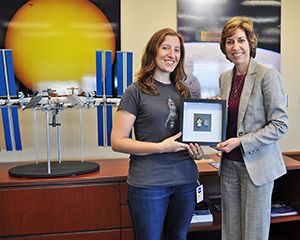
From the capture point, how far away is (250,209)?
1.57 m

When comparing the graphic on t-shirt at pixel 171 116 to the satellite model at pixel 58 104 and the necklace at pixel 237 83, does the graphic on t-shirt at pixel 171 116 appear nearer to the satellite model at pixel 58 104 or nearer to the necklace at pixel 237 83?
the necklace at pixel 237 83

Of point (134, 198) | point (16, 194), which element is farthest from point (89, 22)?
point (134, 198)

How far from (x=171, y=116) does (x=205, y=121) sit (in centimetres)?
18

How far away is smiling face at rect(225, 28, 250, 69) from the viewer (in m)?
1.50

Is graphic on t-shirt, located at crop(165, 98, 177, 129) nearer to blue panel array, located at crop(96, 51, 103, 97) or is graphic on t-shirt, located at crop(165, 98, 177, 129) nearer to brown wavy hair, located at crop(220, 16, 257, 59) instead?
brown wavy hair, located at crop(220, 16, 257, 59)

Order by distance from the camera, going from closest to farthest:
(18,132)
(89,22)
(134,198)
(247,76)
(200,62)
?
(134,198), (247,76), (18,132), (89,22), (200,62)

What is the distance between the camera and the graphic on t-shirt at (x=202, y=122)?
1479 millimetres

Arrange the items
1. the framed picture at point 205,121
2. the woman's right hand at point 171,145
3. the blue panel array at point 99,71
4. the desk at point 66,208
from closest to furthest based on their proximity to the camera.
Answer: the woman's right hand at point 171,145
the framed picture at point 205,121
the desk at point 66,208
the blue panel array at point 99,71

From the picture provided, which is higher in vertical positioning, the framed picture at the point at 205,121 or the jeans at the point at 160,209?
the framed picture at the point at 205,121

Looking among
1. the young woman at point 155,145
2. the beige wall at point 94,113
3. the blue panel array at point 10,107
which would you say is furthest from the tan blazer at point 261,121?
the blue panel array at point 10,107

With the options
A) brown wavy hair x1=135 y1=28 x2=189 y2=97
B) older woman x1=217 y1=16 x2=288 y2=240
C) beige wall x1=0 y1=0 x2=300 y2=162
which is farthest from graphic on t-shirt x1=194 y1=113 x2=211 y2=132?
beige wall x1=0 y1=0 x2=300 y2=162

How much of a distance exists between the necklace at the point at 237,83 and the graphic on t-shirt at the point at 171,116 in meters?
0.33

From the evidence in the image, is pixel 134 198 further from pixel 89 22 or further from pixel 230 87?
pixel 89 22

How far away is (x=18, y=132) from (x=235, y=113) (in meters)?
1.34
